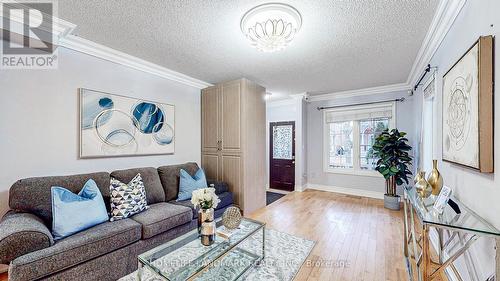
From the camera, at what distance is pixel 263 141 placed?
404 centimetres

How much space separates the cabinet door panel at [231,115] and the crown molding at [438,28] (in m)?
2.55

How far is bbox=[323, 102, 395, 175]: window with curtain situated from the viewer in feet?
15.0

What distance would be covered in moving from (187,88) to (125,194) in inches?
87.1

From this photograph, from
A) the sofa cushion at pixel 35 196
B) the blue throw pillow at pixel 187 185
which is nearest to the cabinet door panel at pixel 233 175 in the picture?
the blue throw pillow at pixel 187 185

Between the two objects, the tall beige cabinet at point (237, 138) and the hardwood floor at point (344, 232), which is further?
the tall beige cabinet at point (237, 138)

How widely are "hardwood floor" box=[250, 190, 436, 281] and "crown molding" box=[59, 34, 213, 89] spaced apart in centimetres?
274

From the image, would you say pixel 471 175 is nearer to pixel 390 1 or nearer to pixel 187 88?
pixel 390 1

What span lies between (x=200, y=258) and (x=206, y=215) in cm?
35

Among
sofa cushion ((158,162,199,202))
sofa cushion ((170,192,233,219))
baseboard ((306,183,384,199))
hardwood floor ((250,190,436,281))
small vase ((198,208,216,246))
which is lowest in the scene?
hardwood floor ((250,190,436,281))

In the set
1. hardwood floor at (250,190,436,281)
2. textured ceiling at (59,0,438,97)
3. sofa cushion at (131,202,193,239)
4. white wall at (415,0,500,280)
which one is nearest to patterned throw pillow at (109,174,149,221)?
sofa cushion at (131,202,193,239)

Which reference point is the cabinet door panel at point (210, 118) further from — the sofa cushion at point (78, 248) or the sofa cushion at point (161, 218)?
the sofa cushion at point (78, 248)

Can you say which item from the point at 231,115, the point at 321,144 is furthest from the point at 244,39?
the point at 321,144

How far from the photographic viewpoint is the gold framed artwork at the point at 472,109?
4.22 feet

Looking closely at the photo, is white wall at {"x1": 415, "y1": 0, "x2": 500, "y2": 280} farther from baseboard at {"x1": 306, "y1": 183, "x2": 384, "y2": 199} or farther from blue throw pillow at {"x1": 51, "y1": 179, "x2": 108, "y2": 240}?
blue throw pillow at {"x1": 51, "y1": 179, "x2": 108, "y2": 240}
